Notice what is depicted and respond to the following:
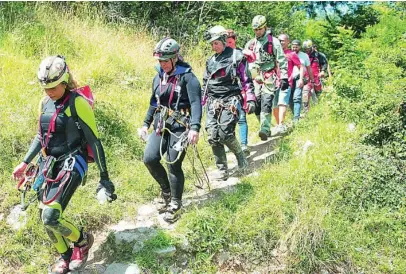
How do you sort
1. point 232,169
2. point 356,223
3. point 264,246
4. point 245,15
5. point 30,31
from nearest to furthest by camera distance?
1. point 264,246
2. point 356,223
3. point 232,169
4. point 30,31
5. point 245,15

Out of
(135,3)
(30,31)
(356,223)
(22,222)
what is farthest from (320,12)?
(22,222)

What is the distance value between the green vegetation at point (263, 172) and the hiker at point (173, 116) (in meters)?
0.48

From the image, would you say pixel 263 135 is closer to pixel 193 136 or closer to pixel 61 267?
pixel 193 136

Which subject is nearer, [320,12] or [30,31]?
[30,31]

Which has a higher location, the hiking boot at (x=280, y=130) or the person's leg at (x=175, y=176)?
the person's leg at (x=175, y=176)

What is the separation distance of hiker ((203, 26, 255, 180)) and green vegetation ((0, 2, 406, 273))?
62 cm

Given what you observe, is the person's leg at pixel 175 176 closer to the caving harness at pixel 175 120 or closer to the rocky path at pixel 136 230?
the caving harness at pixel 175 120

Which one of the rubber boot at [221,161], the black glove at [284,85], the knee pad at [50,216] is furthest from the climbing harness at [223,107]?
the knee pad at [50,216]

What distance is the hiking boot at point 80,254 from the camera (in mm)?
4465

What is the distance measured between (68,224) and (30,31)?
594 cm

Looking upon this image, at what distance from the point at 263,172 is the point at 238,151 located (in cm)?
48

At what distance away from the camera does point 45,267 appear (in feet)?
15.2

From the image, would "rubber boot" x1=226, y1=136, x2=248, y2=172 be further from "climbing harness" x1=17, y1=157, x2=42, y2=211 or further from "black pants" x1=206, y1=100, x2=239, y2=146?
"climbing harness" x1=17, y1=157, x2=42, y2=211

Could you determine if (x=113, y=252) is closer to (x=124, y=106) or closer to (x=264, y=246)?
(x=264, y=246)
